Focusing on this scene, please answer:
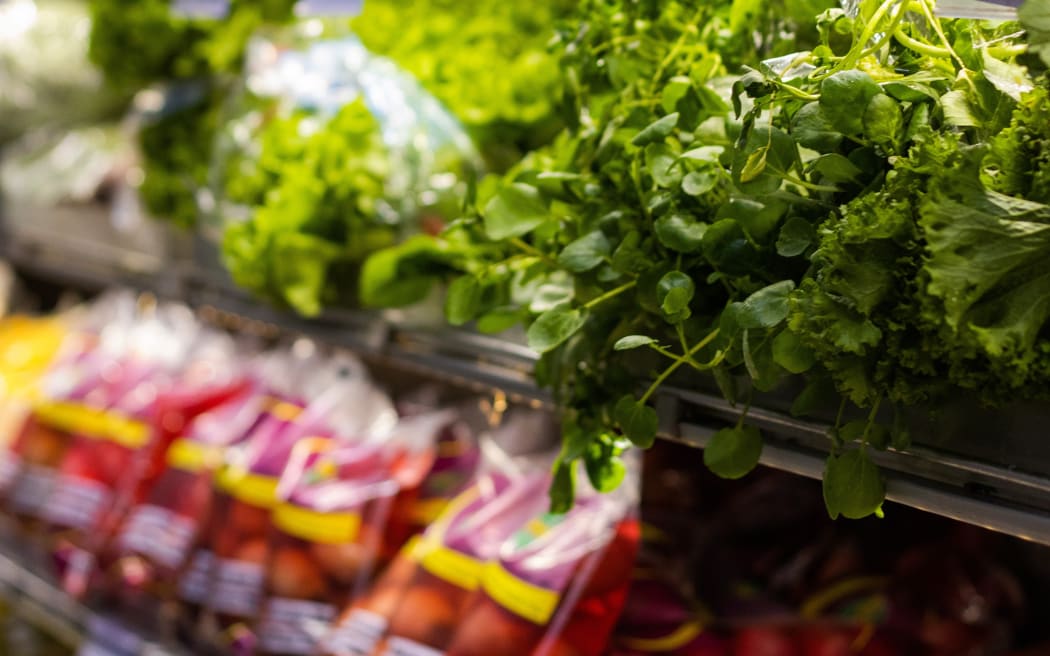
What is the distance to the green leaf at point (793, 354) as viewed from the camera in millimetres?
693

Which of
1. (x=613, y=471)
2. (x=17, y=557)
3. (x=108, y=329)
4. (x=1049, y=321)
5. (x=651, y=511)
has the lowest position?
(x=17, y=557)

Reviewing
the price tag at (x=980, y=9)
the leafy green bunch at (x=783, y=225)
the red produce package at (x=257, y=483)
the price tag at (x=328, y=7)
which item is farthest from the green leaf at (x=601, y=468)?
the price tag at (x=328, y=7)

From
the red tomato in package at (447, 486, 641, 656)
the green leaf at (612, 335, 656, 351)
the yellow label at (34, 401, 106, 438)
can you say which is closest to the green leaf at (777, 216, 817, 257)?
the green leaf at (612, 335, 656, 351)

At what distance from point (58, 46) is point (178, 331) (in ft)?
2.83

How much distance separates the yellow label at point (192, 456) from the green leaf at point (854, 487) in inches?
47.3

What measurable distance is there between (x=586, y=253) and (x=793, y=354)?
0.23m

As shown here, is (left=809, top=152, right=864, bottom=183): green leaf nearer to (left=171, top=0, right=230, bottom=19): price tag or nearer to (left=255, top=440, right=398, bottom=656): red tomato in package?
(left=255, top=440, right=398, bottom=656): red tomato in package

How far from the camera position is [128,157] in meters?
2.20

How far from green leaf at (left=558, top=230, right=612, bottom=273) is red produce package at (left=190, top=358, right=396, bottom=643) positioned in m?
0.76

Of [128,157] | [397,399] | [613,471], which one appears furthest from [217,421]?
[613,471]

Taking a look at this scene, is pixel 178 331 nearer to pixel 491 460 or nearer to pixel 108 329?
pixel 108 329

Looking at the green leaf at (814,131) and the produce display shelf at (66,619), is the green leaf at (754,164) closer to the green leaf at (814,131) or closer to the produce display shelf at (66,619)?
the green leaf at (814,131)

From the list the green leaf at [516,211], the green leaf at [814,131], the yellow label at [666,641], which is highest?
the green leaf at [814,131]

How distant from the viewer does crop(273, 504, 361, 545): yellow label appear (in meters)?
1.44
